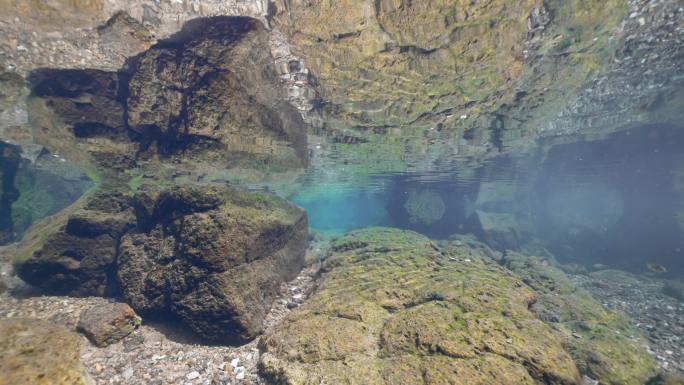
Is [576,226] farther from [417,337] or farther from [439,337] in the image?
[417,337]

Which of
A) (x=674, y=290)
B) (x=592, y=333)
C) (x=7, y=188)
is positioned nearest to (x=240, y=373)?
(x=592, y=333)

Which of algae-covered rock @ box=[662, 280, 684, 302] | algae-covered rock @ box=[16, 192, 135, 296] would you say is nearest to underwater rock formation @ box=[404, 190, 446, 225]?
algae-covered rock @ box=[662, 280, 684, 302]

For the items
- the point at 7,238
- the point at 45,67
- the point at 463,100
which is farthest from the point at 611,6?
the point at 7,238

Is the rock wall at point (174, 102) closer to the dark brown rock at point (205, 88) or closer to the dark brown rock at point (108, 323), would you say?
the dark brown rock at point (205, 88)

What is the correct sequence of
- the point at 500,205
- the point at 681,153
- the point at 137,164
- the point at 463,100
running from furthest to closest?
the point at 500,205 < the point at 681,153 < the point at 463,100 < the point at 137,164

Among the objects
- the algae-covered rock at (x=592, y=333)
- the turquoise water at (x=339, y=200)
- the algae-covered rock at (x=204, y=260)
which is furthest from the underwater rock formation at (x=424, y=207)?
the algae-covered rock at (x=204, y=260)

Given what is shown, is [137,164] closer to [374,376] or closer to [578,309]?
[374,376]

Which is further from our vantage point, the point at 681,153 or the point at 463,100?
the point at 681,153
